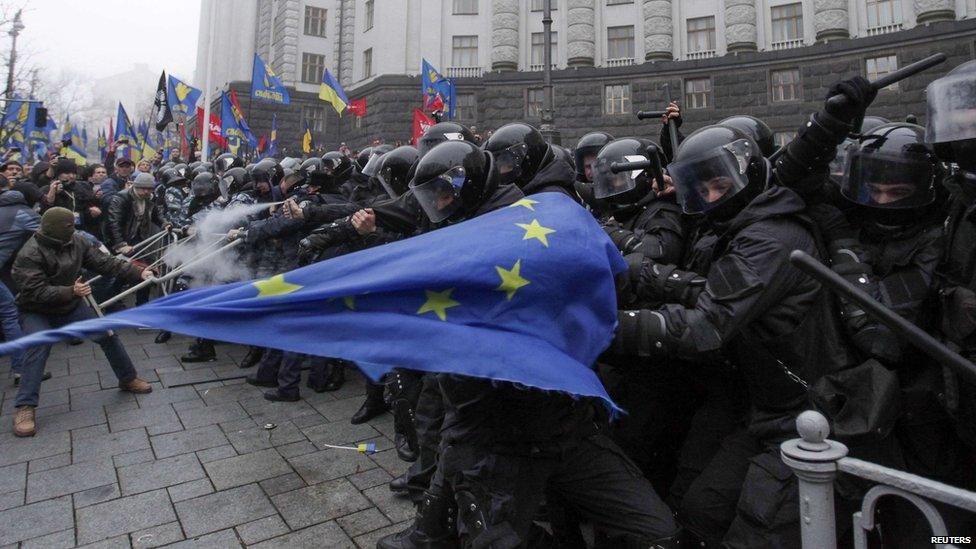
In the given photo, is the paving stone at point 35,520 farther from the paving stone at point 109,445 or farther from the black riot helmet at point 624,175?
the black riot helmet at point 624,175

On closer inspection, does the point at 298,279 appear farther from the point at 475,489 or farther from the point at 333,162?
the point at 333,162

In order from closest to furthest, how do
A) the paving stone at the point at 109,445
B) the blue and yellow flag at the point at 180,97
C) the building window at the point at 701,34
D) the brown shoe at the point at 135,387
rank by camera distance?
the paving stone at the point at 109,445
the brown shoe at the point at 135,387
the blue and yellow flag at the point at 180,97
the building window at the point at 701,34

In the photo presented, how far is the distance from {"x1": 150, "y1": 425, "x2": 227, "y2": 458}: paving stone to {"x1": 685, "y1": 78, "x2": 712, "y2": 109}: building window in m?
25.0

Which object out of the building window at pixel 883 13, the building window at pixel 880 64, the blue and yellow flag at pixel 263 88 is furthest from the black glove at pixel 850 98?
the building window at pixel 883 13

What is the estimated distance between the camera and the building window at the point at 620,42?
2761cm

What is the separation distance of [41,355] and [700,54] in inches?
1069

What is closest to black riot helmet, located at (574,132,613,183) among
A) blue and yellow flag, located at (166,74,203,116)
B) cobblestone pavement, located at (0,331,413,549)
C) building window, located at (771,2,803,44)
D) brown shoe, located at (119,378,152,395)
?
cobblestone pavement, located at (0,331,413,549)

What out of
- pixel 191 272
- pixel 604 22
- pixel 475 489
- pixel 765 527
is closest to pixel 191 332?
pixel 475 489

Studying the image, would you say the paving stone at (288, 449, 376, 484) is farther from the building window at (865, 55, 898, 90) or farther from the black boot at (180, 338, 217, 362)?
the building window at (865, 55, 898, 90)

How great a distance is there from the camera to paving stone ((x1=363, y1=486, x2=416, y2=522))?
368 centimetres

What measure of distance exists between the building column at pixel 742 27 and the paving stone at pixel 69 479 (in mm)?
27361

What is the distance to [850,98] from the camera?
244cm

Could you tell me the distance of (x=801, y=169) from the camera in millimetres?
2666

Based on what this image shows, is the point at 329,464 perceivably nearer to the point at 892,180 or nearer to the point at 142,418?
the point at 142,418
